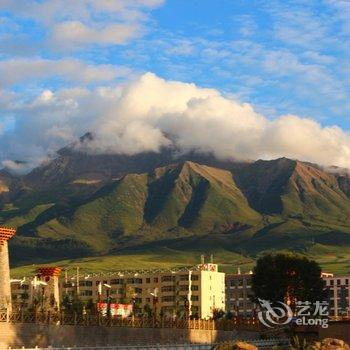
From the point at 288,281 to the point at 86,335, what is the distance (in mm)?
57483

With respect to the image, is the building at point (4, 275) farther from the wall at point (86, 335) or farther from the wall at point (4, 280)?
the wall at point (86, 335)

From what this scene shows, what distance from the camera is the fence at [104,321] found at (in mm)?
94100

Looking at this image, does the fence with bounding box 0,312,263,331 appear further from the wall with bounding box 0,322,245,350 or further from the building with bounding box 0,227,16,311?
the building with bounding box 0,227,16,311

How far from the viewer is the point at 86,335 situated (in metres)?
102

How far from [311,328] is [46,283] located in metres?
43.5

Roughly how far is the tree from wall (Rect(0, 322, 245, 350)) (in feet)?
76.4

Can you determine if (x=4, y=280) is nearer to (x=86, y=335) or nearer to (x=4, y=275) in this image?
(x=4, y=275)

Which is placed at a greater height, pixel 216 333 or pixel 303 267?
pixel 303 267

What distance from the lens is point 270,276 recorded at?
150 metres

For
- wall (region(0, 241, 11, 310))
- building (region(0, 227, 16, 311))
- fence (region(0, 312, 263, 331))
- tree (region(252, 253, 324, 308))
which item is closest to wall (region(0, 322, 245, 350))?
fence (region(0, 312, 263, 331))

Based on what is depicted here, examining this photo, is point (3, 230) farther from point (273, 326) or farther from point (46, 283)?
point (273, 326)

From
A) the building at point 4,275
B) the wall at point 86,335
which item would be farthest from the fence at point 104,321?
the building at point 4,275

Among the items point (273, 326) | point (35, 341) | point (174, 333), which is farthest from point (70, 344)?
point (273, 326)

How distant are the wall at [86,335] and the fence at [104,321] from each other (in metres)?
0.81
